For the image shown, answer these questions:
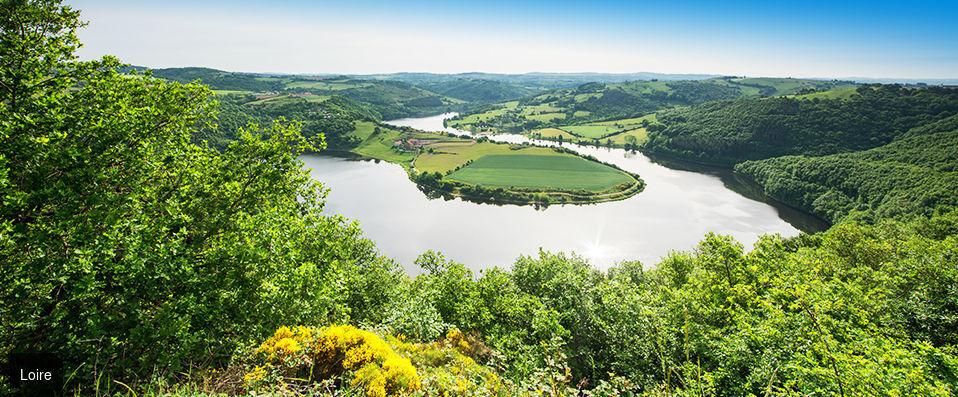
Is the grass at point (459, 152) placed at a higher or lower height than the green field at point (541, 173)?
higher

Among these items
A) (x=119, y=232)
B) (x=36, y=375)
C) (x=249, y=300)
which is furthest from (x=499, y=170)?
(x=36, y=375)

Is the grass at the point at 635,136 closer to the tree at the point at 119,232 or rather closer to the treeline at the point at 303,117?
the treeline at the point at 303,117

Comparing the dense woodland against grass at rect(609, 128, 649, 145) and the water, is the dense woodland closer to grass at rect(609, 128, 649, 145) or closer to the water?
the water

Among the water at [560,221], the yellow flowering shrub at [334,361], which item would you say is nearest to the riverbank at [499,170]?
the water at [560,221]

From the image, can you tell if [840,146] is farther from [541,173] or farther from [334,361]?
[334,361]

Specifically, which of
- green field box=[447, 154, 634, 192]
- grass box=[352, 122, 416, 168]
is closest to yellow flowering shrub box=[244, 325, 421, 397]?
green field box=[447, 154, 634, 192]

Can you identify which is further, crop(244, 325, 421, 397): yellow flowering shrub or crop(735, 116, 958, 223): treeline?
crop(735, 116, 958, 223): treeline
